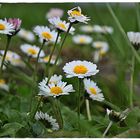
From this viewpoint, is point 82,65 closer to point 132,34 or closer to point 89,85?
point 89,85

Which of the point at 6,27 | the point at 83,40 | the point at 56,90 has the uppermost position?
the point at 6,27

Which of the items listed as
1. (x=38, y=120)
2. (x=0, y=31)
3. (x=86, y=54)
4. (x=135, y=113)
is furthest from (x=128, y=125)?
(x=86, y=54)

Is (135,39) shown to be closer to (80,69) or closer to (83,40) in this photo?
(80,69)

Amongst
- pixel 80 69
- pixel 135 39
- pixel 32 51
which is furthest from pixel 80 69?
pixel 32 51

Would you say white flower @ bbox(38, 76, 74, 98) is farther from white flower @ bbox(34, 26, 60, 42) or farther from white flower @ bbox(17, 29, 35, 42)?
white flower @ bbox(17, 29, 35, 42)

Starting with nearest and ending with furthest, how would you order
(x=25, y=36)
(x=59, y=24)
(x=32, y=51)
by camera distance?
(x=59, y=24)
(x=32, y=51)
(x=25, y=36)

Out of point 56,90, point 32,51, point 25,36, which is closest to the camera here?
point 56,90

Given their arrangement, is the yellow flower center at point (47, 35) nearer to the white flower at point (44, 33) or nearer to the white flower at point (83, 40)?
the white flower at point (44, 33)

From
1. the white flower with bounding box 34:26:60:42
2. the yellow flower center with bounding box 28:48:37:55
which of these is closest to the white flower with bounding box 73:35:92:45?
the yellow flower center with bounding box 28:48:37:55

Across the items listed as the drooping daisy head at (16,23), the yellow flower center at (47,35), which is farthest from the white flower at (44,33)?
the drooping daisy head at (16,23)
